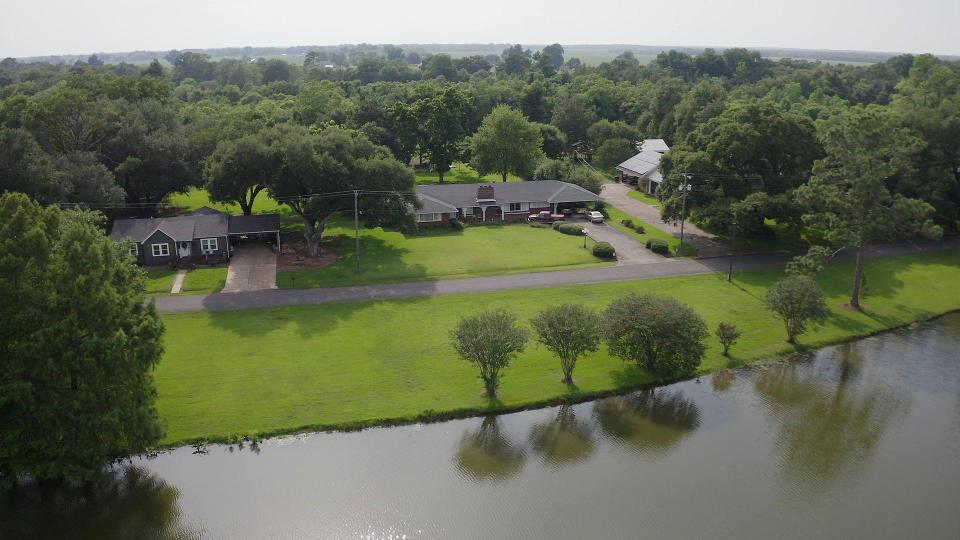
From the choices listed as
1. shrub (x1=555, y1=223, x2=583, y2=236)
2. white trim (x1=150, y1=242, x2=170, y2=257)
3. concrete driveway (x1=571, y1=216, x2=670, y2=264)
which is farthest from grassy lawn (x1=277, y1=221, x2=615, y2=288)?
white trim (x1=150, y1=242, x2=170, y2=257)

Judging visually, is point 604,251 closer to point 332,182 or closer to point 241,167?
point 332,182

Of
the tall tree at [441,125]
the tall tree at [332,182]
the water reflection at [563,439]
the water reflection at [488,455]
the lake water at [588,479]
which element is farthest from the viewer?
the tall tree at [441,125]

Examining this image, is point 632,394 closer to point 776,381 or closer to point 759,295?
point 776,381

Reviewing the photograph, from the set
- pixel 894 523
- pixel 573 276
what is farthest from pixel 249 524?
pixel 573 276

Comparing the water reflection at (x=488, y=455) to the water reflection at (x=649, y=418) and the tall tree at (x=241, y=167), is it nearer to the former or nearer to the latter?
the water reflection at (x=649, y=418)

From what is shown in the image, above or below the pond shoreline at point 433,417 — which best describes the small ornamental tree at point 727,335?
above

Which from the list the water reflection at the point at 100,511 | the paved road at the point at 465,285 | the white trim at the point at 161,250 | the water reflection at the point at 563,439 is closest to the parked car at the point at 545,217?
the paved road at the point at 465,285
